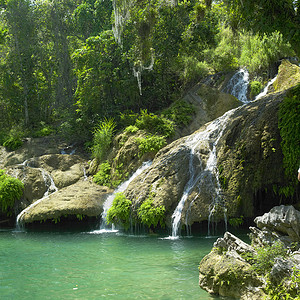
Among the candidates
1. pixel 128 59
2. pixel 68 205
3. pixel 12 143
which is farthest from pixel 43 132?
pixel 68 205

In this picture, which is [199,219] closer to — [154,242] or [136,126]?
[154,242]

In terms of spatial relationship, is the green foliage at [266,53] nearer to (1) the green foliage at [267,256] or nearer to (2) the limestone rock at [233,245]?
(2) the limestone rock at [233,245]

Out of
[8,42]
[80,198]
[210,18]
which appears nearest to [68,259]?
[80,198]

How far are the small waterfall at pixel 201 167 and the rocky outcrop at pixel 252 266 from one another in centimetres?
482

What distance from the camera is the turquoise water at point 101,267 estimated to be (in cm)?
630

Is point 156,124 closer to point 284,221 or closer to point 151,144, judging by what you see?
point 151,144

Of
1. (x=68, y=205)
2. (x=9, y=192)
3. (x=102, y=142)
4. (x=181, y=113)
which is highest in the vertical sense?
(x=181, y=113)

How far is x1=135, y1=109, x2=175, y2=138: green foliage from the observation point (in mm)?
16453

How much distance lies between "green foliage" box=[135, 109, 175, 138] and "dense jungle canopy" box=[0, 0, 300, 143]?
2.90 m

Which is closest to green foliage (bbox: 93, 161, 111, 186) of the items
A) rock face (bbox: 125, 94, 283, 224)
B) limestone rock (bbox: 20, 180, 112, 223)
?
limestone rock (bbox: 20, 180, 112, 223)

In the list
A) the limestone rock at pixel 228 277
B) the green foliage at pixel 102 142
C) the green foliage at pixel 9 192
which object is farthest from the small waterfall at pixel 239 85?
the limestone rock at pixel 228 277

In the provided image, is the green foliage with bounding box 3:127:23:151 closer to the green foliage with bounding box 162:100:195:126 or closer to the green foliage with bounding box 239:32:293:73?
the green foliage with bounding box 162:100:195:126

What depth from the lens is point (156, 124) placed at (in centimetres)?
1686

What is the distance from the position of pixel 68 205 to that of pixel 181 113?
7.26 meters
